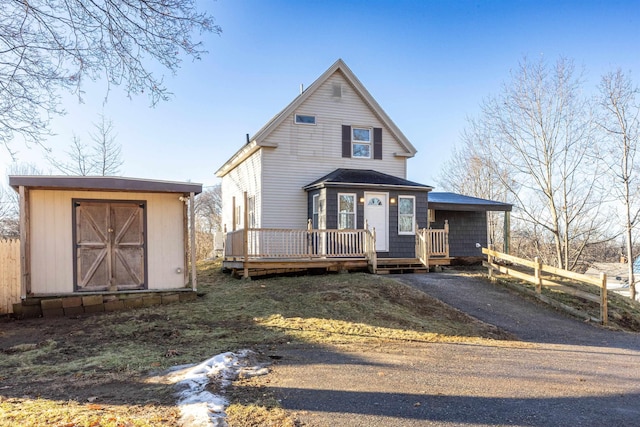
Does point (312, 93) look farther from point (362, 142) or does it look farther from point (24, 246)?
point (24, 246)

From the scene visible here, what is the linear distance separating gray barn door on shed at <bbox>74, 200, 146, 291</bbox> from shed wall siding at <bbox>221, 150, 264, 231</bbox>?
5920mm

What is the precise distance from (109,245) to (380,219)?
896 centimetres

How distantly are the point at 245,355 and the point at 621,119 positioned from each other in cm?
2265

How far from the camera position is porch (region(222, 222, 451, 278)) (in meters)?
13.2

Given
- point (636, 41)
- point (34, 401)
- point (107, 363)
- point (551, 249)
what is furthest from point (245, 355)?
point (551, 249)

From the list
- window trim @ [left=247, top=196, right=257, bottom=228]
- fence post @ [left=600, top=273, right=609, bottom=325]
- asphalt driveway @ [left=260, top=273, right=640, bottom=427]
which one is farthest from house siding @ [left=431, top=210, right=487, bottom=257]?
asphalt driveway @ [left=260, top=273, right=640, bottom=427]

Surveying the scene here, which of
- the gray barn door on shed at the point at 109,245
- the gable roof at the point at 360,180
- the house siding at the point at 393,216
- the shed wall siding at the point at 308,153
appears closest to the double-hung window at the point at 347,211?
the house siding at the point at 393,216

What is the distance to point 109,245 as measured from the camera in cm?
999

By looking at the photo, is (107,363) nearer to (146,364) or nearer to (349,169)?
(146,364)

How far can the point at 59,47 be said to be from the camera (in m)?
5.99

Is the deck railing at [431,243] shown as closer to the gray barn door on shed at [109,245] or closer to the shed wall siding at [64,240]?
the shed wall siding at [64,240]

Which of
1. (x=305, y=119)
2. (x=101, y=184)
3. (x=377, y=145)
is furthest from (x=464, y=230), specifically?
(x=101, y=184)

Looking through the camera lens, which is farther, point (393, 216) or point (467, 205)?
point (467, 205)

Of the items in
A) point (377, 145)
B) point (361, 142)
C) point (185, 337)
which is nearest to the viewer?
point (185, 337)
